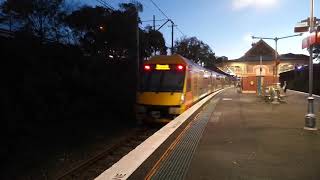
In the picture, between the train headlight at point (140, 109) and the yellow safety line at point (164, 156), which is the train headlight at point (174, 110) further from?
the yellow safety line at point (164, 156)

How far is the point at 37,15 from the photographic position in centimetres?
2792

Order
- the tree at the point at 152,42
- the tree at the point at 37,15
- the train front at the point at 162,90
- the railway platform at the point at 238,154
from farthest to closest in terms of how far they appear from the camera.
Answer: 1. the tree at the point at 152,42
2. the tree at the point at 37,15
3. the train front at the point at 162,90
4. the railway platform at the point at 238,154

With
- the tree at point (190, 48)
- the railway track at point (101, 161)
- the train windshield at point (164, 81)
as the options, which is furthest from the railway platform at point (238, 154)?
the tree at point (190, 48)

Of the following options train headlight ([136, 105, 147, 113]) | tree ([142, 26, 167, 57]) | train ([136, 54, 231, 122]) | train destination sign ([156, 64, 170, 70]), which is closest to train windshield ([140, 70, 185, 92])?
train ([136, 54, 231, 122])

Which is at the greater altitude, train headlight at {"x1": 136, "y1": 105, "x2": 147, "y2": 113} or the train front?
the train front

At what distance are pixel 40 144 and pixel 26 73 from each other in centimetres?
1015

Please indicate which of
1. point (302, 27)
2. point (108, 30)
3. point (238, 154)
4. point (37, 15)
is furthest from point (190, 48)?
point (238, 154)

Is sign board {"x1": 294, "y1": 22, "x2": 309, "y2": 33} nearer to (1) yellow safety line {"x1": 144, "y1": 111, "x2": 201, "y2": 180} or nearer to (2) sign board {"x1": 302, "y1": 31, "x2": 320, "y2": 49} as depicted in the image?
(2) sign board {"x1": 302, "y1": 31, "x2": 320, "y2": 49}

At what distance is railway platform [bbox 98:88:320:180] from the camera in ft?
21.6

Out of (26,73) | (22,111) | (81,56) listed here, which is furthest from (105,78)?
(22,111)

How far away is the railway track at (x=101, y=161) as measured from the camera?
10488 millimetres

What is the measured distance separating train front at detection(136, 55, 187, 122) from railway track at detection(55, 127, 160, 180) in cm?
119

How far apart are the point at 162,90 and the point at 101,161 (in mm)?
6433

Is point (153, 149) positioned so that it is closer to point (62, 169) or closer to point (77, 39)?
point (62, 169)
